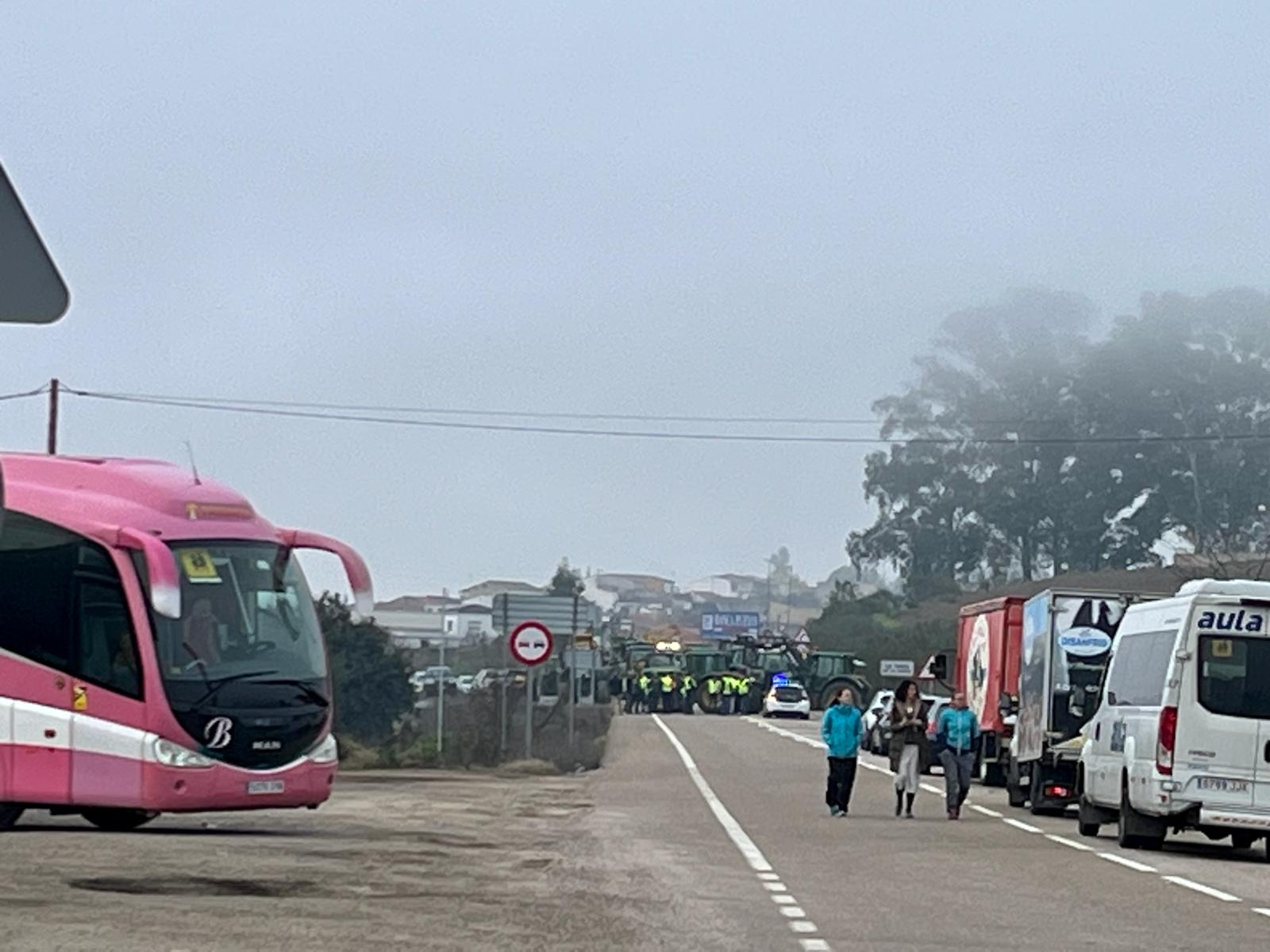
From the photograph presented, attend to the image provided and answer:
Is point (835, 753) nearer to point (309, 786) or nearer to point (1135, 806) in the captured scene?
point (1135, 806)

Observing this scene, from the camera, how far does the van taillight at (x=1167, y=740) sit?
22.4m

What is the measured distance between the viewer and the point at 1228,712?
73.6 feet

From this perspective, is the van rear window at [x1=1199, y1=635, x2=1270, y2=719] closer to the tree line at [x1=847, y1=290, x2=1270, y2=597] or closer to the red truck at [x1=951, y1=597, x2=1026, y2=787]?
the red truck at [x1=951, y1=597, x2=1026, y2=787]

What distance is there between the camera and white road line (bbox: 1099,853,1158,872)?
20844mm

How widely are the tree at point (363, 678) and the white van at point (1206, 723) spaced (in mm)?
30774

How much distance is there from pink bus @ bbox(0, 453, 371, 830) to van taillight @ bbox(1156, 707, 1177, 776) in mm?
7555

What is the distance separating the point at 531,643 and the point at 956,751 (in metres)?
9.87

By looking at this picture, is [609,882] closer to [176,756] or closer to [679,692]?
[176,756]

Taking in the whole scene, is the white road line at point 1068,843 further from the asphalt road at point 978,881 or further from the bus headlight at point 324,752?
the bus headlight at point 324,752

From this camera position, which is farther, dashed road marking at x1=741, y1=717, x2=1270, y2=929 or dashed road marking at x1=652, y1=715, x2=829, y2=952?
dashed road marking at x1=652, y1=715, x2=829, y2=952

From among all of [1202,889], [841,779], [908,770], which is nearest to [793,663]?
[908,770]

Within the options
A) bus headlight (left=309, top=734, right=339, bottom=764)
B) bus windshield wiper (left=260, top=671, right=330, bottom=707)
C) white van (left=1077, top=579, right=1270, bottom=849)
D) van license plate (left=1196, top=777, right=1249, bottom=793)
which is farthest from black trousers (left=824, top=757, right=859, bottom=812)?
bus windshield wiper (left=260, top=671, right=330, bottom=707)

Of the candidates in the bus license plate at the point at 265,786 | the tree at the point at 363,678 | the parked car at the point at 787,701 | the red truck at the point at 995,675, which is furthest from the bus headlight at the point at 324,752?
the parked car at the point at 787,701

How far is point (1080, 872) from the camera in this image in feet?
66.3
